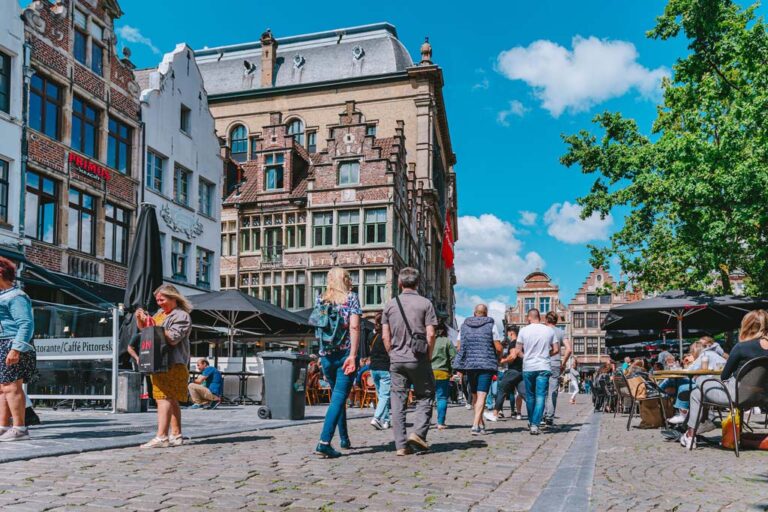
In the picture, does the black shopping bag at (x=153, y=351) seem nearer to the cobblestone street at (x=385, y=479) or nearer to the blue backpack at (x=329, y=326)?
the cobblestone street at (x=385, y=479)

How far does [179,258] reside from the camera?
2947cm

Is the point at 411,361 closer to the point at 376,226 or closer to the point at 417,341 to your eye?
the point at 417,341

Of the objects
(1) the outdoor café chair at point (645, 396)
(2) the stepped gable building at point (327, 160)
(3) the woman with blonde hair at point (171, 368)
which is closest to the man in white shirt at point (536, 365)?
(1) the outdoor café chair at point (645, 396)

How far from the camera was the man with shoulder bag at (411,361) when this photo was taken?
788cm

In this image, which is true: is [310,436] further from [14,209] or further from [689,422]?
[14,209]

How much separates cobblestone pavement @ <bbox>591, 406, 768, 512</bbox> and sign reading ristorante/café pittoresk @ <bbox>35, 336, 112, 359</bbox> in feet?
27.8

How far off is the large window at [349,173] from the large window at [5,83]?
830 inches

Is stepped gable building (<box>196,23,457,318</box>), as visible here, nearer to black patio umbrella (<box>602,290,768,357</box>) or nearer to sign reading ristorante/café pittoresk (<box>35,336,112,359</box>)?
black patio umbrella (<box>602,290,768,357</box>)

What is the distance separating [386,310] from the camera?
813 cm

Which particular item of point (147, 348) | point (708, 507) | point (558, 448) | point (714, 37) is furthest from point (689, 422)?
point (714, 37)

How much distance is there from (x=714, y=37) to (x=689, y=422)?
52.3 feet

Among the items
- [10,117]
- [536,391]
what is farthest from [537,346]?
[10,117]

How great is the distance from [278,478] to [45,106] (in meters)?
18.4

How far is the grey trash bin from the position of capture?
523 inches
